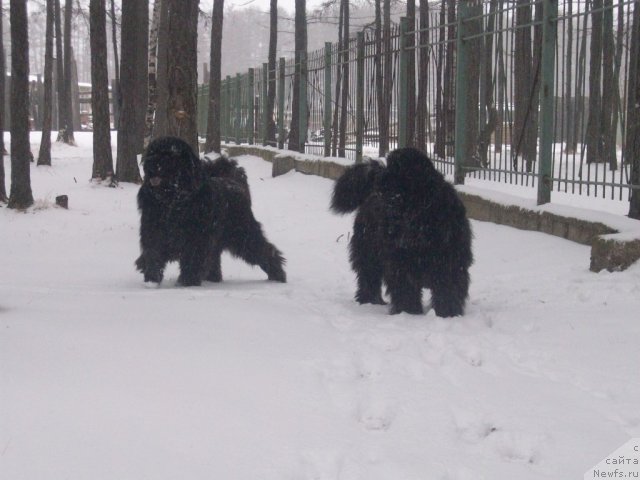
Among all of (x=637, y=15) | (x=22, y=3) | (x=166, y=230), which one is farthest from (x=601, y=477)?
(x=22, y=3)

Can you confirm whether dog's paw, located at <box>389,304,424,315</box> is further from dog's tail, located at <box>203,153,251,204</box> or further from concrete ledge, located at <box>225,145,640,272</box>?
dog's tail, located at <box>203,153,251,204</box>

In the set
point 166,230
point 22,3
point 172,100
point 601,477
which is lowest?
point 601,477

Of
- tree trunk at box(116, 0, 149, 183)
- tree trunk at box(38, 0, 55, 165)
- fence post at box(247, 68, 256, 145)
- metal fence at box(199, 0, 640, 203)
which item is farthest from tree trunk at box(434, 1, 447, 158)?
tree trunk at box(38, 0, 55, 165)

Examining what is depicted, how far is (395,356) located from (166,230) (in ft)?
9.57

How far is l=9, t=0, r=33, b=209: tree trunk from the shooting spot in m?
12.4

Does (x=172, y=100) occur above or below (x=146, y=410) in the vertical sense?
above

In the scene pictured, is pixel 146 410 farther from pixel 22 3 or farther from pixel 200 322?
pixel 22 3

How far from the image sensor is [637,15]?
7688 millimetres

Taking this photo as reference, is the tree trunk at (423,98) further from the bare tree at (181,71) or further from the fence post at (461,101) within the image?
the bare tree at (181,71)

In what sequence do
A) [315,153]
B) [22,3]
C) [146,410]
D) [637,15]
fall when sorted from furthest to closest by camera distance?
1. [315,153]
2. [22,3]
3. [637,15]
4. [146,410]

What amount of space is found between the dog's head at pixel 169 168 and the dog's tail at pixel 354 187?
1.22m

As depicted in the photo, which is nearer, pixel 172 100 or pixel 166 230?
pixel 166 230

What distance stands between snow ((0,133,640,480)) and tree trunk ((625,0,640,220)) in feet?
2.75

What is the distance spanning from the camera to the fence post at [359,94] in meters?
15.0
